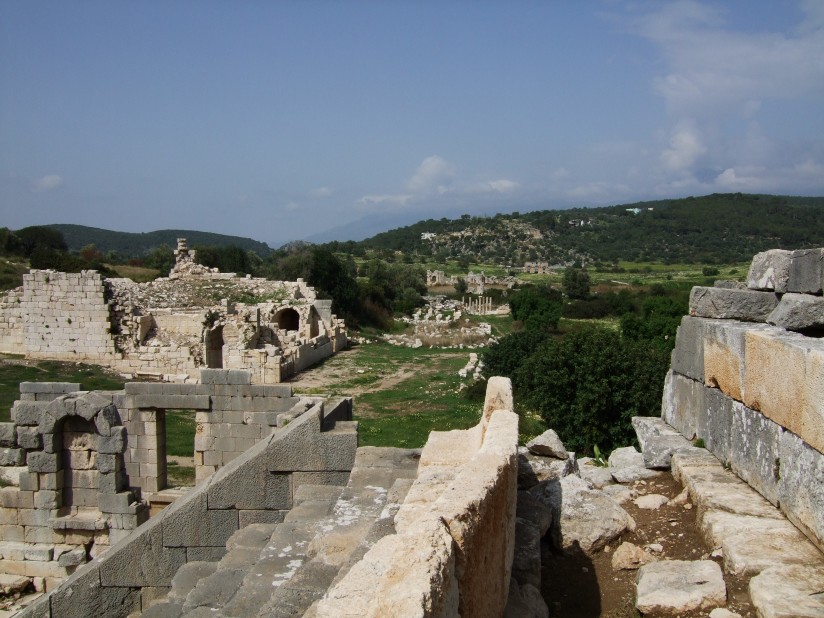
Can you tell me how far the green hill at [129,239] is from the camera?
138m

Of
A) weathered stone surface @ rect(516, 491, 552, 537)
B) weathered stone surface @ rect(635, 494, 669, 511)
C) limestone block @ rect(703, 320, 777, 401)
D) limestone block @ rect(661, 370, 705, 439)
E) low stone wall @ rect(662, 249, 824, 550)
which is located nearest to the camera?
low stone wall @ rect(662, 249, 824, 550)

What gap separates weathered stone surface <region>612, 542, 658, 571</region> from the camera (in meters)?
4.96

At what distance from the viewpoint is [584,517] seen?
5.43m

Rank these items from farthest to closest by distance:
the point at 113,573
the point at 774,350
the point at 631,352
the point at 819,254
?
1. the point at 631,352
2. the point at 113,573
3. the point at 819,254
4. the point at 774,350

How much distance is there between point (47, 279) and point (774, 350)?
2525cm

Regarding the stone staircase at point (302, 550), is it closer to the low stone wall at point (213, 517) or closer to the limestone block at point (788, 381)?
the low stone wall at point (213, 517)

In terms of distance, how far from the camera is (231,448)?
30.8ft

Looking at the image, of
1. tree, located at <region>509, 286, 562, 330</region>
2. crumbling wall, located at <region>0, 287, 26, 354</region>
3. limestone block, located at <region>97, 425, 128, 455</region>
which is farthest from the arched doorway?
tree, located at <region>509, 286, 562, 330</region>

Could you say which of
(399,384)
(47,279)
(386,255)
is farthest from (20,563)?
(386,255)

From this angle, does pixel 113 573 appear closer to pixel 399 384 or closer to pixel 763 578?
pixel 763 578

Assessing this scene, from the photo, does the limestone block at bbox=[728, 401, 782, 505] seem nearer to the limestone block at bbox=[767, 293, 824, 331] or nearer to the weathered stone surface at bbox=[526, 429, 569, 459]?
the limestone block at bbox=[767, 293, 824, 331]

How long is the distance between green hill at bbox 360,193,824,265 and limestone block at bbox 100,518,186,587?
342 ft

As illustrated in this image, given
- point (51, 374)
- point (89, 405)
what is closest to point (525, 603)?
point (89, 405)

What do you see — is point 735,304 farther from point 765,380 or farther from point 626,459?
point 626,459
